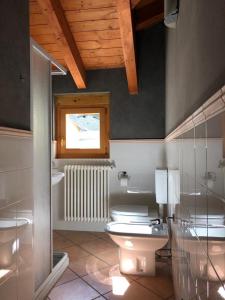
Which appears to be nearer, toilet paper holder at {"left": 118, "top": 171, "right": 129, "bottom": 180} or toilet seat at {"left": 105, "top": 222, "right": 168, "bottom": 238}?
toilet seat at {"left": 105, "top": 222, "right": 168, "bottom": 238}

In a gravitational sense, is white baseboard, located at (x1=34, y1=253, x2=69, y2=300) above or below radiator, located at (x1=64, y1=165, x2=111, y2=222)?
below

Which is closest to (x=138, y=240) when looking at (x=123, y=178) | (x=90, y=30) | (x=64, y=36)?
(x=123, y=178)

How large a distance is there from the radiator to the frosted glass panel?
0.37 meters

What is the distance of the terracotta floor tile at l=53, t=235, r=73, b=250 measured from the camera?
2.84 m

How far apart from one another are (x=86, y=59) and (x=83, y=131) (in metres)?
0.96

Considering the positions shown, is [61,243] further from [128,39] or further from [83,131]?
[128,39]

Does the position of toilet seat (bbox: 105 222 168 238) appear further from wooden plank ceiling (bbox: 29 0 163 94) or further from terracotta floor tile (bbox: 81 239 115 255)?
wooden plank ceiling (bbox: 29 0 163 94)

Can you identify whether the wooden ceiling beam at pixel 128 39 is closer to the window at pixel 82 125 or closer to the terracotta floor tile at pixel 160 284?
the window at pixel 82 125

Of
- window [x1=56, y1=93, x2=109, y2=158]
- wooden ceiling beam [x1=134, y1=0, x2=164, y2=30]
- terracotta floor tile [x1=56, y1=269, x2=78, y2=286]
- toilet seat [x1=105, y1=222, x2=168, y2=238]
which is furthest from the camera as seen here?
window [x1=56, y1=93, x2=109, y2=158]

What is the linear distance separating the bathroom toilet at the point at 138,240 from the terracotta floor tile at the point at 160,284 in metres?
0.07

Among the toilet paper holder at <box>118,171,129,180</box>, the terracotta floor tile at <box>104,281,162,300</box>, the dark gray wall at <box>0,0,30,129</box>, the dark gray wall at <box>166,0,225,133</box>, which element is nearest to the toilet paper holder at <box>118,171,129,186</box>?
the toilet paper holder at <box>118,171,129,180</box>

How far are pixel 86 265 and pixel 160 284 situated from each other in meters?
0.74

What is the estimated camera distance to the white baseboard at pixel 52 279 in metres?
1.83

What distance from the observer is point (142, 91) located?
10.5ft
